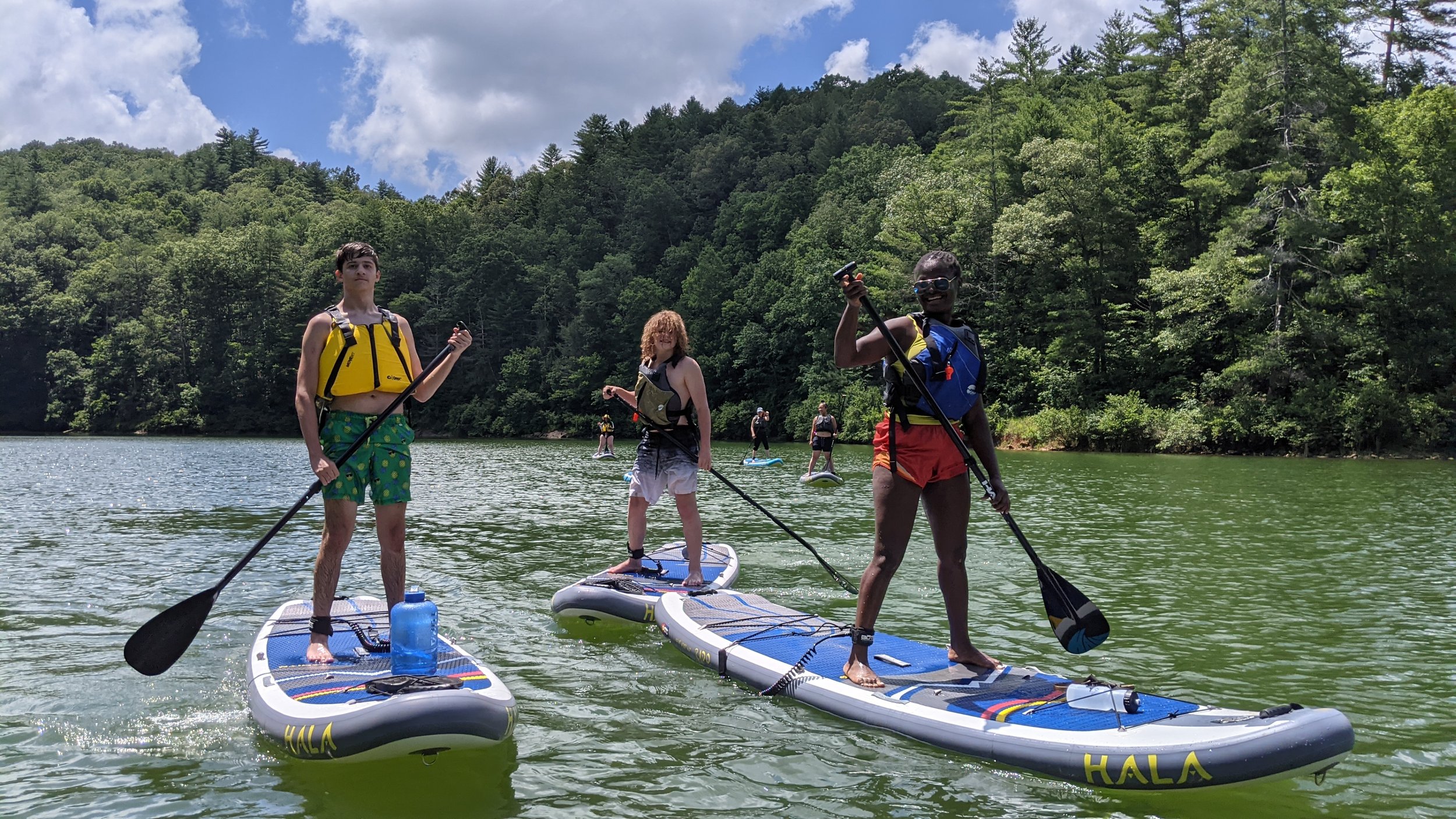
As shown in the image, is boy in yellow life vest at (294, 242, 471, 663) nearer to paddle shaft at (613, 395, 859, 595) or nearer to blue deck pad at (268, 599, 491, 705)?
blue deck pad at (268, 599, 491, 705)

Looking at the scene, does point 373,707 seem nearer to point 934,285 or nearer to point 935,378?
point 935,378

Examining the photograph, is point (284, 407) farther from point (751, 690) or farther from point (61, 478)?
point (751, 690)

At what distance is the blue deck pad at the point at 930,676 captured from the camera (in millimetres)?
4652

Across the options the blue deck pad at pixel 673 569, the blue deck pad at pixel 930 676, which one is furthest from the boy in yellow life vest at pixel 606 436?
the blue deck pad at pixel 930 676

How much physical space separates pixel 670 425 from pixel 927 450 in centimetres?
325

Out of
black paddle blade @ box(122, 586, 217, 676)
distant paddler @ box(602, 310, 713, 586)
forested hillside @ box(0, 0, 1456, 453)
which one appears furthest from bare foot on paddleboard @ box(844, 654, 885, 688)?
forested hillside @ box(0, 0, 1456, 453)

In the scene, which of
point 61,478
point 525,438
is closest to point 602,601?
point 61,478

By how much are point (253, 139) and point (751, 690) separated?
194 metres

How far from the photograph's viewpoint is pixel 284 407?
78688mm

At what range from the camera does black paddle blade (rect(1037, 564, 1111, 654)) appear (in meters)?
5.44

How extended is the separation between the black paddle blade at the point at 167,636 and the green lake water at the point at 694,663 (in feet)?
0.96

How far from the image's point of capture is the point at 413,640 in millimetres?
4941

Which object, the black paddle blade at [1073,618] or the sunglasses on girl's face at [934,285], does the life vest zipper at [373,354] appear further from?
the black paddle blade at [1073,618]

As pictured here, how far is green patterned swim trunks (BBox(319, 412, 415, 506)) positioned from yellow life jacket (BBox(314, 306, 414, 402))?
6.6 inches
